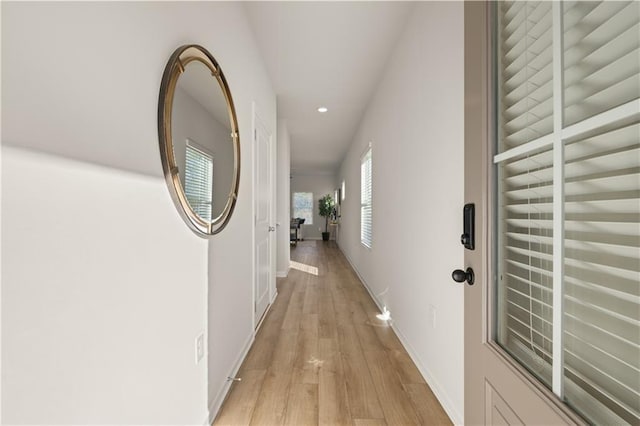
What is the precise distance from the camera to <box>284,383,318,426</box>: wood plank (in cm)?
148

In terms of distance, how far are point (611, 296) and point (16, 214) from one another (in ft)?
3.64

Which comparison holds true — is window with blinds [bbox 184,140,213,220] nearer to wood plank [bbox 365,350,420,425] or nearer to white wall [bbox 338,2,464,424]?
white wall [bbox 338,2,464,424]

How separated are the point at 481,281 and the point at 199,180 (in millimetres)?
1207

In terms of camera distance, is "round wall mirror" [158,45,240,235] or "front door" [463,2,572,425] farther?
"round wall mirror" [158,45,240,235]

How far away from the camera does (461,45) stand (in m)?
1.43

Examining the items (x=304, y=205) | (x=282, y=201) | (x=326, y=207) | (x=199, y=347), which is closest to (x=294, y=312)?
(x=199, y=347)

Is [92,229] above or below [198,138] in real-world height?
below

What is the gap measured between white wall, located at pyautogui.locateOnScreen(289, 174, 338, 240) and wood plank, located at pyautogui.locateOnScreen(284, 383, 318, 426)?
9720 millimetres

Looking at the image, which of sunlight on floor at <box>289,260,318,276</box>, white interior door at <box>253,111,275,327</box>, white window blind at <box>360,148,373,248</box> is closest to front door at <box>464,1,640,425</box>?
white interior door at <box>253,111,275,327</box>

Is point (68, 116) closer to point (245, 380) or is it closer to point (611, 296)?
point (611, 296)

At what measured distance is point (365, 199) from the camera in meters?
4.44

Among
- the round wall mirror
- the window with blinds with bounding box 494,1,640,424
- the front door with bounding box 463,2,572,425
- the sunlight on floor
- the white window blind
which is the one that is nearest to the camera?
the window with blinds with bounding box 494,1,640,424

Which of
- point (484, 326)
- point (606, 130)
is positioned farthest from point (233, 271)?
point (606, 130)

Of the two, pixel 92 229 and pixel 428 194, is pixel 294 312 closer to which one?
pixel 428 194
